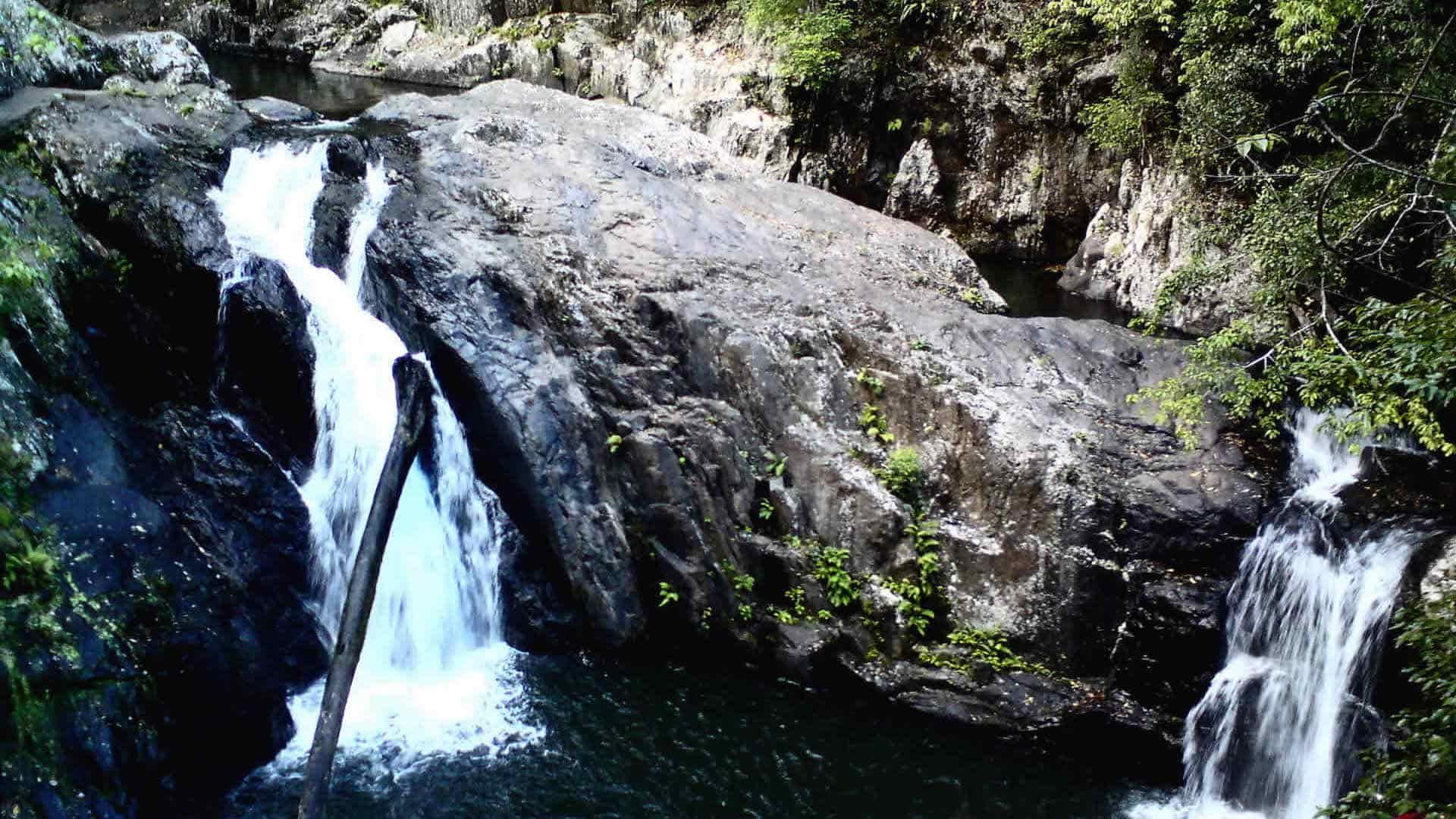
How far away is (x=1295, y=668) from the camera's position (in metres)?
8.04

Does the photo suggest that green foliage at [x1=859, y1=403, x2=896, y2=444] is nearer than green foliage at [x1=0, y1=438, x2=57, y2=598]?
No

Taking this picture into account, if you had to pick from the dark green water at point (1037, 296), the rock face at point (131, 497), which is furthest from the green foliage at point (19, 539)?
the dark green water at point (1037, 296)

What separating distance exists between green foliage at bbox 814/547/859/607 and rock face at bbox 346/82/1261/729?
8cm

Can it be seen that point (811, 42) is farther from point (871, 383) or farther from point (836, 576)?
point (836, 576)

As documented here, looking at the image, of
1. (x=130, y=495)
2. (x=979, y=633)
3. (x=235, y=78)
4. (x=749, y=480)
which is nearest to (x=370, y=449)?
(x=130, y=495)

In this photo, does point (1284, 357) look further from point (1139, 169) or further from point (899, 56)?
point (899, 56)

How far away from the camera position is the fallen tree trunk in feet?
21.5

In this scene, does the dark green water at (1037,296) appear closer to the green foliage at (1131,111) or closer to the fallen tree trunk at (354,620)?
the green foliage at (1131,111)

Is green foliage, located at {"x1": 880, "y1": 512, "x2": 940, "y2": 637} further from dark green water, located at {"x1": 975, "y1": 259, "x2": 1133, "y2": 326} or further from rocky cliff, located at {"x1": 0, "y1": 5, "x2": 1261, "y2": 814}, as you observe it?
dark green water, located at {"x1": 975, "y1": 259, "x2": 1133, "y2": 326}

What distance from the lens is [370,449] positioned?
9.87m

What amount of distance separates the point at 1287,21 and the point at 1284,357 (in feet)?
18.1

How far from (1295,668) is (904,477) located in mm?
3776

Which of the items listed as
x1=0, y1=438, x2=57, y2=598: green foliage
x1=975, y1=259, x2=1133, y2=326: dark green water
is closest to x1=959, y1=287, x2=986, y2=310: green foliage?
x1=975, y1=259, x2=1133, y2=326: dark green water

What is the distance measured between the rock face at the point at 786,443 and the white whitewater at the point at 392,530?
15.8 inches
